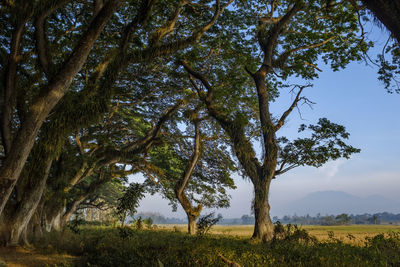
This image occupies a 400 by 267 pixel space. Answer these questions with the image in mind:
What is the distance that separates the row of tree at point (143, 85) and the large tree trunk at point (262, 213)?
0.13 ft

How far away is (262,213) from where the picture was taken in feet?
37.8

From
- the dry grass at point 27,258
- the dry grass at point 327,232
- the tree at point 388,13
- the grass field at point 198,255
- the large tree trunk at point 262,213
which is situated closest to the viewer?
the tree at point 388,13

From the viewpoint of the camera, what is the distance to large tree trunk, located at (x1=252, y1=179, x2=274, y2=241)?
11.3 metres

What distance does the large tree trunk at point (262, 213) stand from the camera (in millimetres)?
11336

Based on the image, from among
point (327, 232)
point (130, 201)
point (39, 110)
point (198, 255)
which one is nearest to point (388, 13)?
point (198, 255)

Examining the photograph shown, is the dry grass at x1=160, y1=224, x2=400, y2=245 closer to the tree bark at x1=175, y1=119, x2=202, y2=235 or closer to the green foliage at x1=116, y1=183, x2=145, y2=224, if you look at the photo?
the tree bark at x1=175, y1=119, x2=202, y2=235

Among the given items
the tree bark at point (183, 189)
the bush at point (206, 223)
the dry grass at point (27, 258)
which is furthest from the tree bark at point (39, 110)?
the tree bark at point (183, 189)

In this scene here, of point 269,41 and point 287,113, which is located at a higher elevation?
point 269,41

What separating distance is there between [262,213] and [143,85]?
879 centimetres

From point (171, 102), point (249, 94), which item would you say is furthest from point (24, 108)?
point (249, 94)

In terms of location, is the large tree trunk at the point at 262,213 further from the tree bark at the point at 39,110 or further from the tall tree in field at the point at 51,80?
the tree bark at the point at 39,110

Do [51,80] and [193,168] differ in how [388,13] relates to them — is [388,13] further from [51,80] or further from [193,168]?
[193,168]

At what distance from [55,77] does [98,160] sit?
292 inches

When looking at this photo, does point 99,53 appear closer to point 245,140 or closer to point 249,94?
point 245,140
